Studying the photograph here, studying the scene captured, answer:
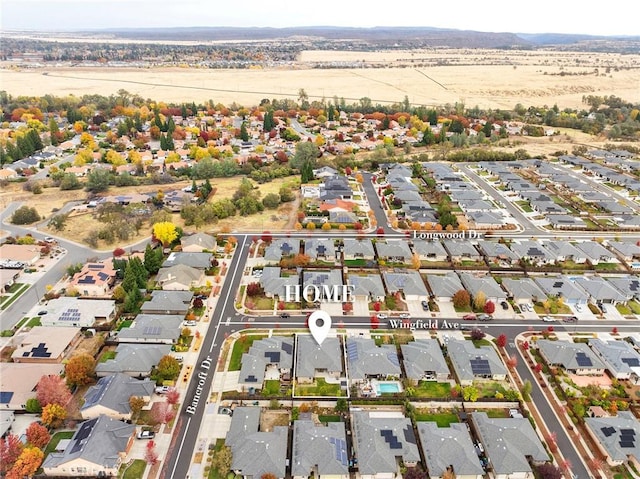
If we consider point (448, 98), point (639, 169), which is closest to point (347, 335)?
point (639, 169)

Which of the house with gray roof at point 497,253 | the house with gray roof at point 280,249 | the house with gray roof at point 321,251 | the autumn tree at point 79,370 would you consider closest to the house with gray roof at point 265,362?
the autumn tree at point 79,370

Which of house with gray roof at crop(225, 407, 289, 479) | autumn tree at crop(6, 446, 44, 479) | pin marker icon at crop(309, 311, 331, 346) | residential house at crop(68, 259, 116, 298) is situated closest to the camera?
autumn tree at crop(6, 446, 44, 479)

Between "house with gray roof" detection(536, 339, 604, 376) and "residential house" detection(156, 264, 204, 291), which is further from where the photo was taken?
"residential house" detection(156, 264, 204, 291)

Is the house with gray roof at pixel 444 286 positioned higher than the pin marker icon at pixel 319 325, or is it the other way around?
the house with gray roof at pixel 444 286

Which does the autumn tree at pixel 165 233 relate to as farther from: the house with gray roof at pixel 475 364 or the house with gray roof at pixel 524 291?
the house with gray roof at pixel 524 291

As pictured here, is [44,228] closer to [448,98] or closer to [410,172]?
[410,172]

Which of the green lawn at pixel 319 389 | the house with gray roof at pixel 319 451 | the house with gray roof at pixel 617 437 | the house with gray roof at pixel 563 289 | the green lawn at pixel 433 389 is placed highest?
the house with gray roof at pixel 563 289

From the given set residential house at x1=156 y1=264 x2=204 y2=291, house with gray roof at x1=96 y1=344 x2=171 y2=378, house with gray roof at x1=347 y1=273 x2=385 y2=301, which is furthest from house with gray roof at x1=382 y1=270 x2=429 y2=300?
house with gray roof at x1=96 y1=344 x2=171 y2=378

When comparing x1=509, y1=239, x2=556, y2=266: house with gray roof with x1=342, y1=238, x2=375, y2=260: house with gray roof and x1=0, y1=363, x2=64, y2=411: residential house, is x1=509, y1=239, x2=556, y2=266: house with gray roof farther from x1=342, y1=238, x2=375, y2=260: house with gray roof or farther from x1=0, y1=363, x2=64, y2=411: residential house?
x1=0, y1=363, x2=64, y2=411: residential house

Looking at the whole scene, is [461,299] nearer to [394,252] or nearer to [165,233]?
[394,252]
